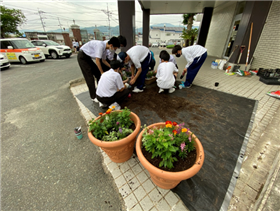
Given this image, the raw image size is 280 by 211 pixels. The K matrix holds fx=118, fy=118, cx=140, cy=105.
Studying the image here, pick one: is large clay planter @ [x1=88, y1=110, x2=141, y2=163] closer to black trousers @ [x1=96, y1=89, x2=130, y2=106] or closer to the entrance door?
black trousers @ [x1=96, y1=89, x2=130, y2=106]

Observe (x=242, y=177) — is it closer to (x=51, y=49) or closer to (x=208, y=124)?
(x=208, y=124)

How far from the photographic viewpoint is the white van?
7.51 metres

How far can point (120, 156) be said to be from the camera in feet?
4.90

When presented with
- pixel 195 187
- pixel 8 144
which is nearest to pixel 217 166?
pixel 195 187

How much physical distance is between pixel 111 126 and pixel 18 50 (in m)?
10.3

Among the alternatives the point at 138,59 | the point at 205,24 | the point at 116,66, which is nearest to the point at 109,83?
the point at 116,66

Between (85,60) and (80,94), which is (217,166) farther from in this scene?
(80,94)

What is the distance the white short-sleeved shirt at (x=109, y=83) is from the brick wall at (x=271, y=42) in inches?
226

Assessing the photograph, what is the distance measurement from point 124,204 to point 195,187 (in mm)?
760

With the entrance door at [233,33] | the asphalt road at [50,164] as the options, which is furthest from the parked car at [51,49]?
the entrance door at [233,33]

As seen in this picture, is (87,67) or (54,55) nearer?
(87,67)

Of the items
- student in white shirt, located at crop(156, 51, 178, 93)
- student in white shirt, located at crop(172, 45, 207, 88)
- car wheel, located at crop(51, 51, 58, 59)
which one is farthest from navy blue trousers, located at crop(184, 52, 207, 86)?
car wheel, located at crop(51, 51, 58, 59)

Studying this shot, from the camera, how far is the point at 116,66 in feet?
6.96

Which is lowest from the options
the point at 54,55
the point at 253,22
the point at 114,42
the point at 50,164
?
the point at 50,164
